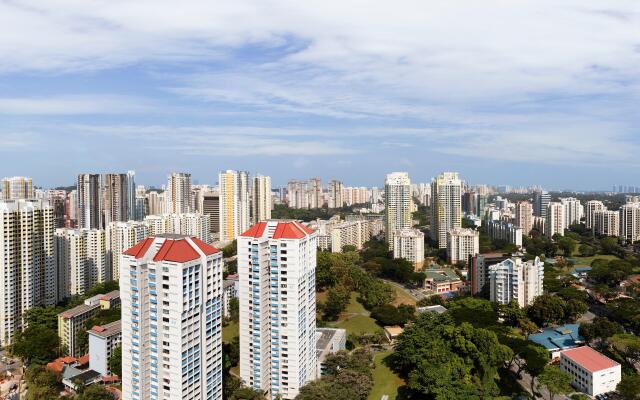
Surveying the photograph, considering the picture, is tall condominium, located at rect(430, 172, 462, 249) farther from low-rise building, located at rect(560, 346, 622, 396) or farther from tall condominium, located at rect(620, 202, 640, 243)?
low-rise building, located at rect(560, 346, 622, 396)

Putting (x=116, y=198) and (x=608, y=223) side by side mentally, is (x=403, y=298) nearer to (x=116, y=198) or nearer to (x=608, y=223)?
(x=116, y=198)

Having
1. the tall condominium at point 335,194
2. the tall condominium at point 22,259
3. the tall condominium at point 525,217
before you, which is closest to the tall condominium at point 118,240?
the tall condominium at point 22,259

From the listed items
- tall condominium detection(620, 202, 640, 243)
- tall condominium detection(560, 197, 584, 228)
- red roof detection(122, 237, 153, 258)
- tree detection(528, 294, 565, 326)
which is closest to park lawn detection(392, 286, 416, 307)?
tree detection(528, 294, 565, 326)

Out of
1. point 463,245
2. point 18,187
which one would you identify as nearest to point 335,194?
point 463,245

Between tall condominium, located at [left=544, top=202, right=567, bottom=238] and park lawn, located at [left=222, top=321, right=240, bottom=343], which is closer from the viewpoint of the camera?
park lawn, located at [left=222, top=321, right=240, bottom=343]

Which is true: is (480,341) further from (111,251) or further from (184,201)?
(184,201)

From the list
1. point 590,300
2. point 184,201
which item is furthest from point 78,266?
point 590,300
